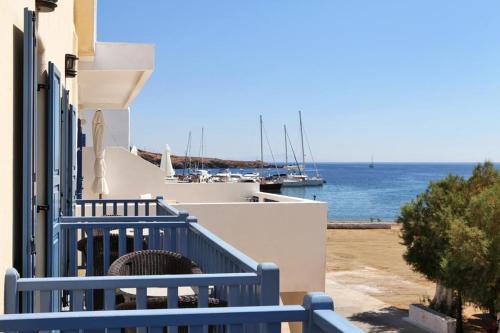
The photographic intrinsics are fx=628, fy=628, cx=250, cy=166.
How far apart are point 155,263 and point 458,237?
12.6 meters

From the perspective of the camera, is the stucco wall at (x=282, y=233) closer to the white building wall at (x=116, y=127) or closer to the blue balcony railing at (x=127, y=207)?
the blue balcony railing at (x=127, y=207)

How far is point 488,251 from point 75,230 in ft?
40.2

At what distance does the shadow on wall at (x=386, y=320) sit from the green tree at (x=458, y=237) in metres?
1.43

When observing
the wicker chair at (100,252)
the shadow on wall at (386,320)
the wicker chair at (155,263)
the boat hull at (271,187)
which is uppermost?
the wicker chair at (155,263)

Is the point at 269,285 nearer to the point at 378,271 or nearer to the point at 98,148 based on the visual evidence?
the point at 98,148

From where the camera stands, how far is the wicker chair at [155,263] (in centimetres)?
462

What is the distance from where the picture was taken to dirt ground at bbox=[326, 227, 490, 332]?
22.8m

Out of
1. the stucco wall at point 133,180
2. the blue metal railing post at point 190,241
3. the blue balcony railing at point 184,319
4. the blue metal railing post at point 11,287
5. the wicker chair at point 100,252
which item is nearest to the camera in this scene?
the blue balcony railing at point 184,319

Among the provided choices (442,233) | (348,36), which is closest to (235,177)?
(348,36)

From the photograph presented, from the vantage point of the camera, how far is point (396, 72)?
10038 cm

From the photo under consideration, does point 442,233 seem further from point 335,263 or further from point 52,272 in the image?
point 52,272

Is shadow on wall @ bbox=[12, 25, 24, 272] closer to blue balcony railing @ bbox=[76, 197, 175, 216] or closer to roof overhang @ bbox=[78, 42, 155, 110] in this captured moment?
blue balcony railing @ bbox=[76, 197, 175, 216]

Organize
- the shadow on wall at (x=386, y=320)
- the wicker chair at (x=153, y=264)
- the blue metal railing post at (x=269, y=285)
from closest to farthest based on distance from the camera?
1. the blue metal railing post at (x=269, y=285)
2. the wicker chair at (x=153, y=264)
3. the shadow on wall at (x=386, y=320)

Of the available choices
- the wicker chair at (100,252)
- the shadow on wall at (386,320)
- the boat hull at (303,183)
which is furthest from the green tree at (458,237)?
the boat hull at (303,183)
